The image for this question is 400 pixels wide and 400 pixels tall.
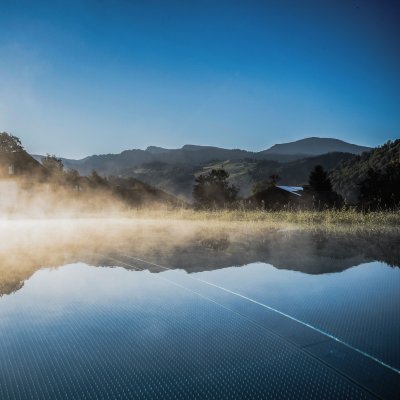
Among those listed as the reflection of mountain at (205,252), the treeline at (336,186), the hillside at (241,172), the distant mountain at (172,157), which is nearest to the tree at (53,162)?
the treeline at (336,186)

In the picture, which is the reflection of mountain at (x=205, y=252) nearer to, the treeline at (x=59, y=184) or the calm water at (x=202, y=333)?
the calm water at (x=202, y=333)

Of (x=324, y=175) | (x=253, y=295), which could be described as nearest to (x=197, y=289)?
(x=253, y=295)

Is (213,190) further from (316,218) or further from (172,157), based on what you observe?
(172,157)

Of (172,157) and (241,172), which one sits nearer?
(241,172)

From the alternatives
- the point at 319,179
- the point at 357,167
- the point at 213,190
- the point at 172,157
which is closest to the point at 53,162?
the point at 213,190

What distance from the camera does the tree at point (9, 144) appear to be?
29.4 metres

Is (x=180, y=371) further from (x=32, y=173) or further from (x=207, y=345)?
(x=32, y=173)

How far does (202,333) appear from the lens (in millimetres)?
2164

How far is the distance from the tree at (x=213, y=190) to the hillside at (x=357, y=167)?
18.2 m

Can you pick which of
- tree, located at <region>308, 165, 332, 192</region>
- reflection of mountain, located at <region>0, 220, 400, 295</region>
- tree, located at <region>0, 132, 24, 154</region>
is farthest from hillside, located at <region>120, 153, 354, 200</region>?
reflection of mountain, located at <region>0, 220, 400, 295</region>

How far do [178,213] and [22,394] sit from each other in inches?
448

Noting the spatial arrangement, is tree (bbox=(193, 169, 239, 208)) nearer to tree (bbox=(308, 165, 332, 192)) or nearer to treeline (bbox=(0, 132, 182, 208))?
tree (bbox=(308, 165, 332, 192))

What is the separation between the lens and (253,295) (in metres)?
2.93

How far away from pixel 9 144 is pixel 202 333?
3223cm
